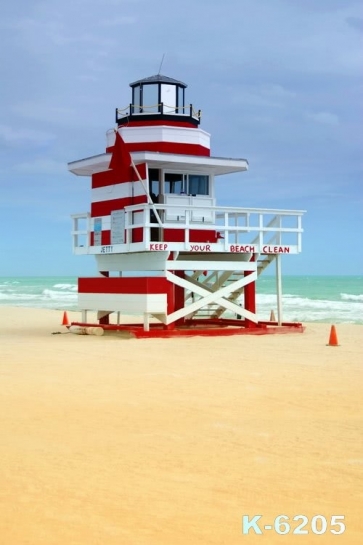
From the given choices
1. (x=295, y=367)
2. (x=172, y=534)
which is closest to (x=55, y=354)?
(x=295, y=367)

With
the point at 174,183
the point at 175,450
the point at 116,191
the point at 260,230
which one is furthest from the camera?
the point at 116,191

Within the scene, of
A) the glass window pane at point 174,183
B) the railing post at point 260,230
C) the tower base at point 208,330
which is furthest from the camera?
the glass window pane at point 174,183

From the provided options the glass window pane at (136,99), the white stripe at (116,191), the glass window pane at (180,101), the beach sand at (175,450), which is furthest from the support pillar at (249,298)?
the beach sand at (175,450)

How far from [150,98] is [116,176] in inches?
82.3

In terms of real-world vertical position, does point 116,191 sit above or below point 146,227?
above

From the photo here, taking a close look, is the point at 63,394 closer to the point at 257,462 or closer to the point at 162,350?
the point at 257,462

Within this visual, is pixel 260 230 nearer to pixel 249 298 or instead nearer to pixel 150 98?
Answer: pixel 249 298

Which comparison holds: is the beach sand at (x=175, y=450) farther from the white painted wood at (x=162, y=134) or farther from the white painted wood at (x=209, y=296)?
the white painted wood at (x=162, y=134)

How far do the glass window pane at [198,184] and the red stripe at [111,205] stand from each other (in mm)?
1378

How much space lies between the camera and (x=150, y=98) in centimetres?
1973

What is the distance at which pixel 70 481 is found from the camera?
5.96m

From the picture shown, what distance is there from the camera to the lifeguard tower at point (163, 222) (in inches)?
715

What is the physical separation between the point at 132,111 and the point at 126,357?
8.09m

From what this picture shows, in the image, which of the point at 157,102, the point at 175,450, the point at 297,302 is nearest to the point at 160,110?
the point at 157,102
